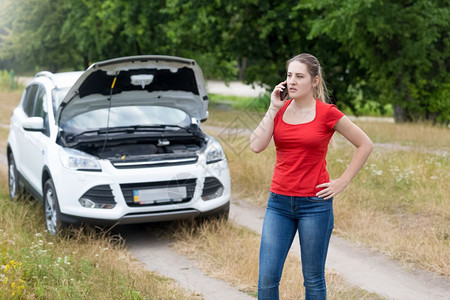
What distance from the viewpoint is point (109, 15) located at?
86.5 ft

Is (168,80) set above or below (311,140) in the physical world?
below

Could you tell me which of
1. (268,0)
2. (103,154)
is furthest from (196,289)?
(268,0)

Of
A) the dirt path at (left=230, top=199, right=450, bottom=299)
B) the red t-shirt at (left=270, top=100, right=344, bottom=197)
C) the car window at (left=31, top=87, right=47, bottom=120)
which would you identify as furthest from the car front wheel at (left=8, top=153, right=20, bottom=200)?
the red t-shirt at (left=270, top=100, right=344, bottom=197)

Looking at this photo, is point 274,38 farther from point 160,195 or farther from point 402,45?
point 160,195

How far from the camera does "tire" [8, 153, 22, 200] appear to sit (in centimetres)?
794

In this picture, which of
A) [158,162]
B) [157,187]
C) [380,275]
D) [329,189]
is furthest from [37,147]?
[329,189]

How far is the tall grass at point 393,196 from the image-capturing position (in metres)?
5.86

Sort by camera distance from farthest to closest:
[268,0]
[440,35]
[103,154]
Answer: [268,0] → [440,35] → [103,154]

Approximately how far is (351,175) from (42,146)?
425cm

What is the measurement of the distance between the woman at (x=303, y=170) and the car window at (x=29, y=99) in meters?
5.08

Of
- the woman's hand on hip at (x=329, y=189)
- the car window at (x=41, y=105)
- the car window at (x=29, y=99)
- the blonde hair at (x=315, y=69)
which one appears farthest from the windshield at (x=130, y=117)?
the woman's hand on hip at (x=329, y=189)

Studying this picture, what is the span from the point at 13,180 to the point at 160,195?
10.5 ft

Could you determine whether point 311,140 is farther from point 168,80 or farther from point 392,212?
point 392,212

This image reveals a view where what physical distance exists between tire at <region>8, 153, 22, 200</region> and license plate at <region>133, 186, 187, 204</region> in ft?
8.72
